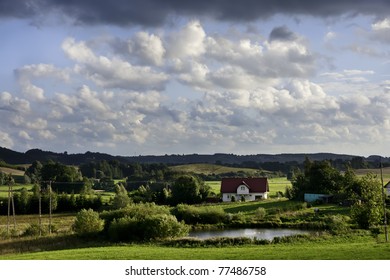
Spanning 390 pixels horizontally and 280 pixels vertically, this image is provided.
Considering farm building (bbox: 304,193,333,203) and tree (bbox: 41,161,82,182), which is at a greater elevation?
tree (bbox: 41,161,82,182)

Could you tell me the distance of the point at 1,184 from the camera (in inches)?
2837

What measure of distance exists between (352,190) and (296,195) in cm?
673

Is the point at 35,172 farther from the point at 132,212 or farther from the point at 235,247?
the point at 235,247

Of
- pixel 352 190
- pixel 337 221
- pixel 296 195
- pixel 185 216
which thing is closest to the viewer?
pixel 337 221

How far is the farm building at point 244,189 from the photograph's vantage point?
2167 inches

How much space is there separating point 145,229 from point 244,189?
1135 inches

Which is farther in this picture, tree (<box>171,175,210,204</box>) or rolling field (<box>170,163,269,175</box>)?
rolling field (<box>170,163,269,175</box>)

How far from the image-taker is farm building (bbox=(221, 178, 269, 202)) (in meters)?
55.0

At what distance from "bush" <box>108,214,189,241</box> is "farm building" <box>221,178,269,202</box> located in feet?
87.2

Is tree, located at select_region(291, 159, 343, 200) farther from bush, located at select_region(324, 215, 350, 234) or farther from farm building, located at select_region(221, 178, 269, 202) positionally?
bush, located at select_region(324, 215, 350, 234)

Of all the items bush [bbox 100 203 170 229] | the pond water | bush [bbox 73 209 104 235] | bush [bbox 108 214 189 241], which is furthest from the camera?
bush [bbox 100 203 170 229]

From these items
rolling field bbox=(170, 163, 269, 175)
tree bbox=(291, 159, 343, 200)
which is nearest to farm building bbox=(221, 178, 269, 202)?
tree bbox=(291, 159, 343, 200)

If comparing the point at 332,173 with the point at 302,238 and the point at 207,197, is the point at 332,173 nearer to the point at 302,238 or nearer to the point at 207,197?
the point at 207,197

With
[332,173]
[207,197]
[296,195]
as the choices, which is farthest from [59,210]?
[332,173]
